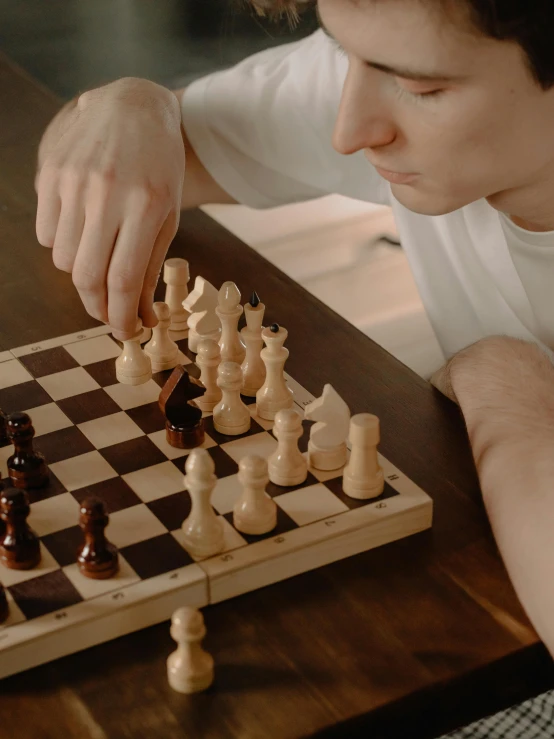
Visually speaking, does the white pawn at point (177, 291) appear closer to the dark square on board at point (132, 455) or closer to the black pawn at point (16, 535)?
the dark square on board at point (132, 455)

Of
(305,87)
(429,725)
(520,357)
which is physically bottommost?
(429,725)

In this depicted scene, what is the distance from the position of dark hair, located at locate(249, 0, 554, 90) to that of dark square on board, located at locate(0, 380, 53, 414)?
72 centimetres

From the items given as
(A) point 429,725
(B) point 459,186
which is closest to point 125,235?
(B) point 459,186

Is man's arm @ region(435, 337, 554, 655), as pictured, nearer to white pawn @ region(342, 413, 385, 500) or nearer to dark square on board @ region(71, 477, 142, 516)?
white pawn @ region(342, 413, 385, 500)

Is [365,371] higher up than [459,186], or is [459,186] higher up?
[459,186]

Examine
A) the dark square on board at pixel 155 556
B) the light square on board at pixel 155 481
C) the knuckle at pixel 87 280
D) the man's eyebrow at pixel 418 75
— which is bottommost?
the light square on board at pixel 155 481

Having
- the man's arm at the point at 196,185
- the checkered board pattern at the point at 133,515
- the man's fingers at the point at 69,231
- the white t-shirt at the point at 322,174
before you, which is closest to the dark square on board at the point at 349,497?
the checkered board pattern at the point at 133,515

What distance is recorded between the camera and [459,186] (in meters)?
1.42

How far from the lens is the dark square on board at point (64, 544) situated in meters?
1.09

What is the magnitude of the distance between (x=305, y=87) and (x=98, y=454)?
3.26 feet

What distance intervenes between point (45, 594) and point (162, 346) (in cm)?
52

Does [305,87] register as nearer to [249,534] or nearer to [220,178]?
[220,178]

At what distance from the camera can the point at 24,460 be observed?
1202 millimetres

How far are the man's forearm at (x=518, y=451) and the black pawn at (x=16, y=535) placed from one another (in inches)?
20.3
